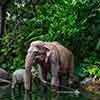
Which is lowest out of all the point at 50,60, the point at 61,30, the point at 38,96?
the point at 38,96

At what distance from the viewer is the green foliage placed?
555 inches

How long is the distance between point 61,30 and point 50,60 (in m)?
3.06

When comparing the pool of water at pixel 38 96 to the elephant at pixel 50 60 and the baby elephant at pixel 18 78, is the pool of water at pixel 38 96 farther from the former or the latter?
the baby elephant at pixel 18 78

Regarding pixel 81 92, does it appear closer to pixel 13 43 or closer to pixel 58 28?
pixel 58 28

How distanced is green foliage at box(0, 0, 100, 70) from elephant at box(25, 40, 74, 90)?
1863 millimetres

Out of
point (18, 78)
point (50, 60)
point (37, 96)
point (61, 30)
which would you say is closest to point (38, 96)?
point (37, 96)

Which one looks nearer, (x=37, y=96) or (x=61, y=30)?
(x=37, y=96)

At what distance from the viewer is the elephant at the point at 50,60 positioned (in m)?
11.1

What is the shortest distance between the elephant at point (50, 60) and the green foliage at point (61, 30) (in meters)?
1.86

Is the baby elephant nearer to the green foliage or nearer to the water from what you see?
the water

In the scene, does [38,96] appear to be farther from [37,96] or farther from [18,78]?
[18,78]

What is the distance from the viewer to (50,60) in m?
11.5

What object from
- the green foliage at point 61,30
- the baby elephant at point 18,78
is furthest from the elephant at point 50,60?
the green foliage at point 61,30

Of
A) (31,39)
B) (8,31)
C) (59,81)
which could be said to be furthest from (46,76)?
(8,31)
